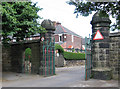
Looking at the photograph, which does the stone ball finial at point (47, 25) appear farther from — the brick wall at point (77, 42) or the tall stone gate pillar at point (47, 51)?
the brick wall at point (77, 42)

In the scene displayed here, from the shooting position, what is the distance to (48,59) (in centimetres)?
1241

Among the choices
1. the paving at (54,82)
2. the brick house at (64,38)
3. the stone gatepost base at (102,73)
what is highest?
the brick house at (64,38)

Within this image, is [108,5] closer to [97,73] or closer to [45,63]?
[97,73]

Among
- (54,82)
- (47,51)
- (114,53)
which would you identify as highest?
(47,51)

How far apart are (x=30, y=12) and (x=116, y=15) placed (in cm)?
618

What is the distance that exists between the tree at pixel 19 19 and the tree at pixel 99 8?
4414mm

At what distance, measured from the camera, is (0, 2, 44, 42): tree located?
9.34m

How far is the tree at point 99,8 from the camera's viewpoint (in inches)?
252

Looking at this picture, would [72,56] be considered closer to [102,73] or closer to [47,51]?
[47,51]

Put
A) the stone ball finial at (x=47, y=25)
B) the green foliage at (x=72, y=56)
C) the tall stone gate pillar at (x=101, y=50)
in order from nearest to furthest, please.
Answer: the tall stone gate pillar at (x=101, y=50) → the stone ball finial at (x=47, y=25) → the green foliage at (x=72, y=56)

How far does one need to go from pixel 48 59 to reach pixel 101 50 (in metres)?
4.62

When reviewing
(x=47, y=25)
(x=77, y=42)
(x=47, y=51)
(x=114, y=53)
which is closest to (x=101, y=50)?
(x=114, y=53)

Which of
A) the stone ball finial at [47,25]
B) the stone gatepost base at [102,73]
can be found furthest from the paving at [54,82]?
the stone ball finial at [47,25]

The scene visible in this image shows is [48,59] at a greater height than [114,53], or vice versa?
[114,53]
